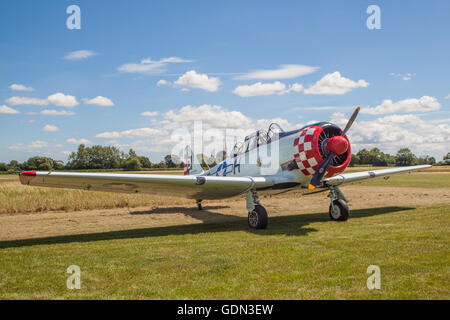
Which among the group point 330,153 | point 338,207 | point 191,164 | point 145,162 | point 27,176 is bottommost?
point 338,207

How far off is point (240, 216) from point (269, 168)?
12.0ft

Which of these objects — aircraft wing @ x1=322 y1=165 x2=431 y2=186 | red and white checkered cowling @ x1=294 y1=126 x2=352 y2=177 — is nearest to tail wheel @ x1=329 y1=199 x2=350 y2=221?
aircraft wing @ x1=322 y1=165 x2=431 y2=186

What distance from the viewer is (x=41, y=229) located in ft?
34.4

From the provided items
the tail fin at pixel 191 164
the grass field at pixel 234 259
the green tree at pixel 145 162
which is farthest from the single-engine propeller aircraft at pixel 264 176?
the green tree at pixel 145 162

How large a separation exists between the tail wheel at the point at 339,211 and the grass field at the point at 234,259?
0.36 m

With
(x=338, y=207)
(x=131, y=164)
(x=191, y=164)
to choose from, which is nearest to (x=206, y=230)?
(x=338, y=207)

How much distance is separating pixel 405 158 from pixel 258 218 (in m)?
130

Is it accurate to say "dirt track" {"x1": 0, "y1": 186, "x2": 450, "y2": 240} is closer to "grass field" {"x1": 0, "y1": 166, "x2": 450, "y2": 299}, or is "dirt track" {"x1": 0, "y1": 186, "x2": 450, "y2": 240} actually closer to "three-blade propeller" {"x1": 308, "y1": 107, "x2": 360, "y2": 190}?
"grass field" {"x1": 0, "y1": 166, "x2": 450, "y2": 299}

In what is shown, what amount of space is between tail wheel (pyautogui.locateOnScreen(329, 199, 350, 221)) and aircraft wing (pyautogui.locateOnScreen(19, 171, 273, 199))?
257 centimetres

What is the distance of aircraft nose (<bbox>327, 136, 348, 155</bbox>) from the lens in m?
8.77

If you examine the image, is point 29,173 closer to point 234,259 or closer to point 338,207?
point 234,259

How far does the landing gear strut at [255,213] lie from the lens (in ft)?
31.8

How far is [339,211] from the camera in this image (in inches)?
425

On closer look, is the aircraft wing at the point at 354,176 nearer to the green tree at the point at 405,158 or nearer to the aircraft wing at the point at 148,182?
the aircraft wing at the point at 148,182
